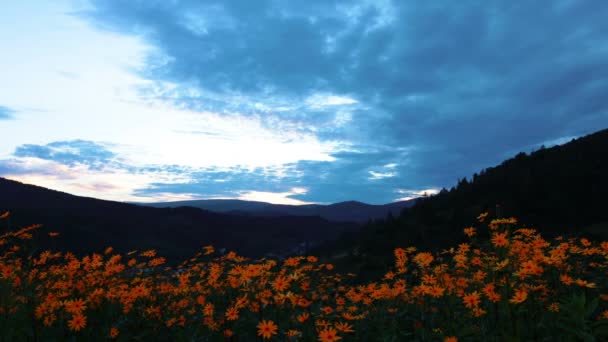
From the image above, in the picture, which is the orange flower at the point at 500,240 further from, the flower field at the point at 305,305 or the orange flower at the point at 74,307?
the orange flower at the point at 74,307

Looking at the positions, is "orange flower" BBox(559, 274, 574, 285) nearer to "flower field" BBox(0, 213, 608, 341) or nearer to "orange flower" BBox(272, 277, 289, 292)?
"flower field" BBox(0, 213, 608, 341)

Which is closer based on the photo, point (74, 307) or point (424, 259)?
point (74, 307)

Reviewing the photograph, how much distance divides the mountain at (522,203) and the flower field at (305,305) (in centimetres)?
1784

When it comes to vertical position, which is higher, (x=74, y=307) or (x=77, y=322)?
(x=74, y=307)

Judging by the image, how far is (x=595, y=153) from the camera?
30172 millimetres

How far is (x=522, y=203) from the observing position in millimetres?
25984

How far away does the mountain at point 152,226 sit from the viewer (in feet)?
147

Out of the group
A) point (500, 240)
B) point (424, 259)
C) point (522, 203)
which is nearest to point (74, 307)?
point (424, 259)

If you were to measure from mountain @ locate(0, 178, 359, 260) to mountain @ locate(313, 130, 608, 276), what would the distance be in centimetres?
1798

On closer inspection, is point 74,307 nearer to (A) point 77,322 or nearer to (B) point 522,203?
(A) point 77,322

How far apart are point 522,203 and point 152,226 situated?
4970 cm

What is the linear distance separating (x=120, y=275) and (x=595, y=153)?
3364 centimetres

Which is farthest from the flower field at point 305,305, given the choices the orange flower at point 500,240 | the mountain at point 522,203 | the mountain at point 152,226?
the mountain at point 152,226

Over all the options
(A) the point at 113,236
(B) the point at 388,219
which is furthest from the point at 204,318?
(A) the point at 113,236
